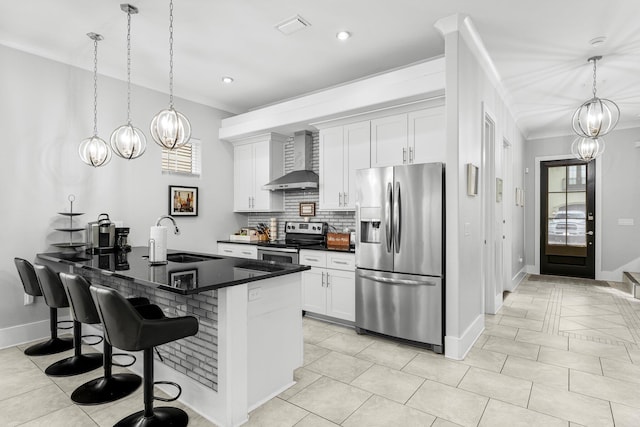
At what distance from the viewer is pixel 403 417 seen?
2270 millimetres

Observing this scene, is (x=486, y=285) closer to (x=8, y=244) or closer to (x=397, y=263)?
(x=397, y=263)

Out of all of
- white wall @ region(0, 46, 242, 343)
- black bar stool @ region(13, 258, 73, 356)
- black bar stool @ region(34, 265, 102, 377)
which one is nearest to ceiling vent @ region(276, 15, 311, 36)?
white wall @ region(0, 46, 242, 343)

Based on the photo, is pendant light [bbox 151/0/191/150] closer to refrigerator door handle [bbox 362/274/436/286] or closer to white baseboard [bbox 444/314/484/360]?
refrigerator door handle [bbox 362/274/436/286]

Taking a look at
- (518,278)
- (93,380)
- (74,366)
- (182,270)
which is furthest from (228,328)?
(518,278)

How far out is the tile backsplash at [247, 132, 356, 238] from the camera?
16.1 ft

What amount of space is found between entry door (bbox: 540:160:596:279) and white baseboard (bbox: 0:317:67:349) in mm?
8238

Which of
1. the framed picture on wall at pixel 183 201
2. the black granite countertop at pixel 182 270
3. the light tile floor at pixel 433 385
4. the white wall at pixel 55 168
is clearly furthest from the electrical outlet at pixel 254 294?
the framed picture on wall at pixel 183 201

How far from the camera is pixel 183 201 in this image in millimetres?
4973

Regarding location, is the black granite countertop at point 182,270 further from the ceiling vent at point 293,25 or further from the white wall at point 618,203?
the white wall at point 618,203

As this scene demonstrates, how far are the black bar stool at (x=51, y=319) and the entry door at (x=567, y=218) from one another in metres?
8.02

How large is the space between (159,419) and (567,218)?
25.4 ft

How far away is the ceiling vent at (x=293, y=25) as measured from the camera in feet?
10.2

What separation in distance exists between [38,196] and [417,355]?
410 cm

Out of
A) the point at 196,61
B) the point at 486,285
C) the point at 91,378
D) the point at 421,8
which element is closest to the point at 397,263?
the point at 486,285
